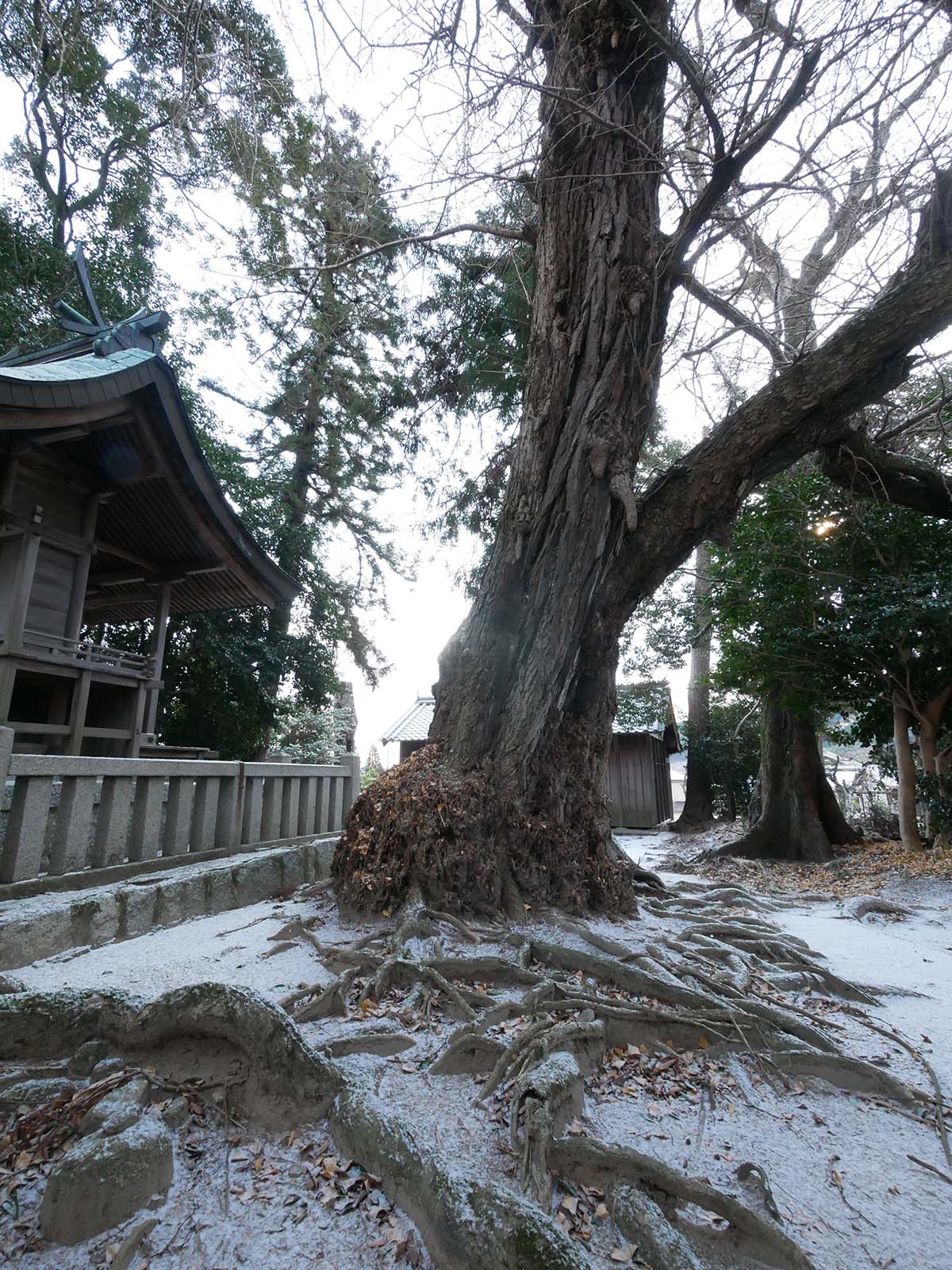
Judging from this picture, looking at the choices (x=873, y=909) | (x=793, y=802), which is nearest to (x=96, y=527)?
(x=873, y=909)

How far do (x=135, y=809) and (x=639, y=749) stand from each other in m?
13.9

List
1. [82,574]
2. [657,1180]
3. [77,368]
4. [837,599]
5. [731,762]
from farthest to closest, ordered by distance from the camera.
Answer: [731,762] → [837,599] → [82,574] → [77,368] → [657,1180]

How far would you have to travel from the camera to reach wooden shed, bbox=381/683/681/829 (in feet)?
53.1

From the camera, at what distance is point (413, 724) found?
18.9 metres

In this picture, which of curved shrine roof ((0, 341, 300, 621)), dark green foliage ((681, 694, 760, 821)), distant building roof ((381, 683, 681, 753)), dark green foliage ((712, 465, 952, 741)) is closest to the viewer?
curved shrine roof ((0, 341, 300, 621))

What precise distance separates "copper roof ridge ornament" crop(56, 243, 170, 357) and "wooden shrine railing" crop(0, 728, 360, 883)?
471cm

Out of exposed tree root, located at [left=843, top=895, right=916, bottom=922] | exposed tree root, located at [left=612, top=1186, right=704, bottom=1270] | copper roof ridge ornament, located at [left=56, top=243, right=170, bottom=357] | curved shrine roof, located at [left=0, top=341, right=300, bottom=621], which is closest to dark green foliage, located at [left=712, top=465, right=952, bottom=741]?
→ exposed tree root, located at [left=843, top=895, right=916, bottom=922]

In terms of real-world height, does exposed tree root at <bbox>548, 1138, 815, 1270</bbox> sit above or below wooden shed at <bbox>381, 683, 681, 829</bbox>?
below

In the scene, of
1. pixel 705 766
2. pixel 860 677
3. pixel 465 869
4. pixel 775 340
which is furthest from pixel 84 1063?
pixel 705 766

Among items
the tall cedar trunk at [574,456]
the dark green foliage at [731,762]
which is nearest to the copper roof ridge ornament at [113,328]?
the tall cedar trunk at [574,456]

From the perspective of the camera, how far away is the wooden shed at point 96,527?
578 cm

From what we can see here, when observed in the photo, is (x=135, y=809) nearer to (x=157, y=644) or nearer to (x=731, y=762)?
(x=157, y=644)

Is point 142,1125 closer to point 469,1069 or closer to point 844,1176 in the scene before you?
point 469,1069

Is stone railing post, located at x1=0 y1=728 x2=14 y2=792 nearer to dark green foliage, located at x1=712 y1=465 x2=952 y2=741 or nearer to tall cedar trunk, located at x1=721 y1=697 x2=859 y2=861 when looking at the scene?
dark green foliage, located at x1=712 y1=465 x2=952 y2=741
